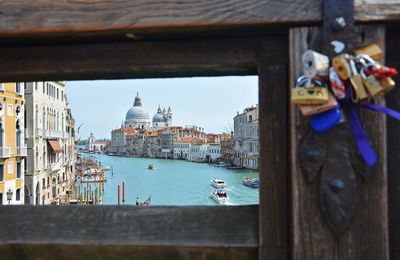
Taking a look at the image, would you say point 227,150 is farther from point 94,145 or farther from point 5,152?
point 94,145

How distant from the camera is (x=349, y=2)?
0.93 metres

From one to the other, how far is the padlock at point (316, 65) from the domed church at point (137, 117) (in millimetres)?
119607

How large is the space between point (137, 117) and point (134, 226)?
12124 cm

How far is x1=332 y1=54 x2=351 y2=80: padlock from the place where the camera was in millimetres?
876

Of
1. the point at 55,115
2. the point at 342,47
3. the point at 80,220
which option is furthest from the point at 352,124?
the point at 55,115

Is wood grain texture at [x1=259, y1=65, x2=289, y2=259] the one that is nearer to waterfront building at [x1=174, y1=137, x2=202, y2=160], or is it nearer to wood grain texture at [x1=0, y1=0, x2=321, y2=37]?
wood grain texture at [x1=0, y1=0, x2=321, y2=37]

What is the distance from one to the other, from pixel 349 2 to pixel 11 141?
20.3 metres

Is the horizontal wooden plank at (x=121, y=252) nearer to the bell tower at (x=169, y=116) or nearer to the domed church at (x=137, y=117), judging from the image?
the domed church at (x=137, y=117)

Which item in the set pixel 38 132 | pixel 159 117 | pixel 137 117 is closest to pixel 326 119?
pixel 38 132

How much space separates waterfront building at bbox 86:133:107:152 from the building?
4701 inches

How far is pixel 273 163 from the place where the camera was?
106cm

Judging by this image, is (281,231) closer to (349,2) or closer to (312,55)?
(312,55)

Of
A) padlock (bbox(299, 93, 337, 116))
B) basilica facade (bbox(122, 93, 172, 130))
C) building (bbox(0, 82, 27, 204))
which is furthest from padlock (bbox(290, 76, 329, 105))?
basilica facade (bbox(122, 93, 172, 130))

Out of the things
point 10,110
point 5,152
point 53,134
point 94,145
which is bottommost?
point 94,145
